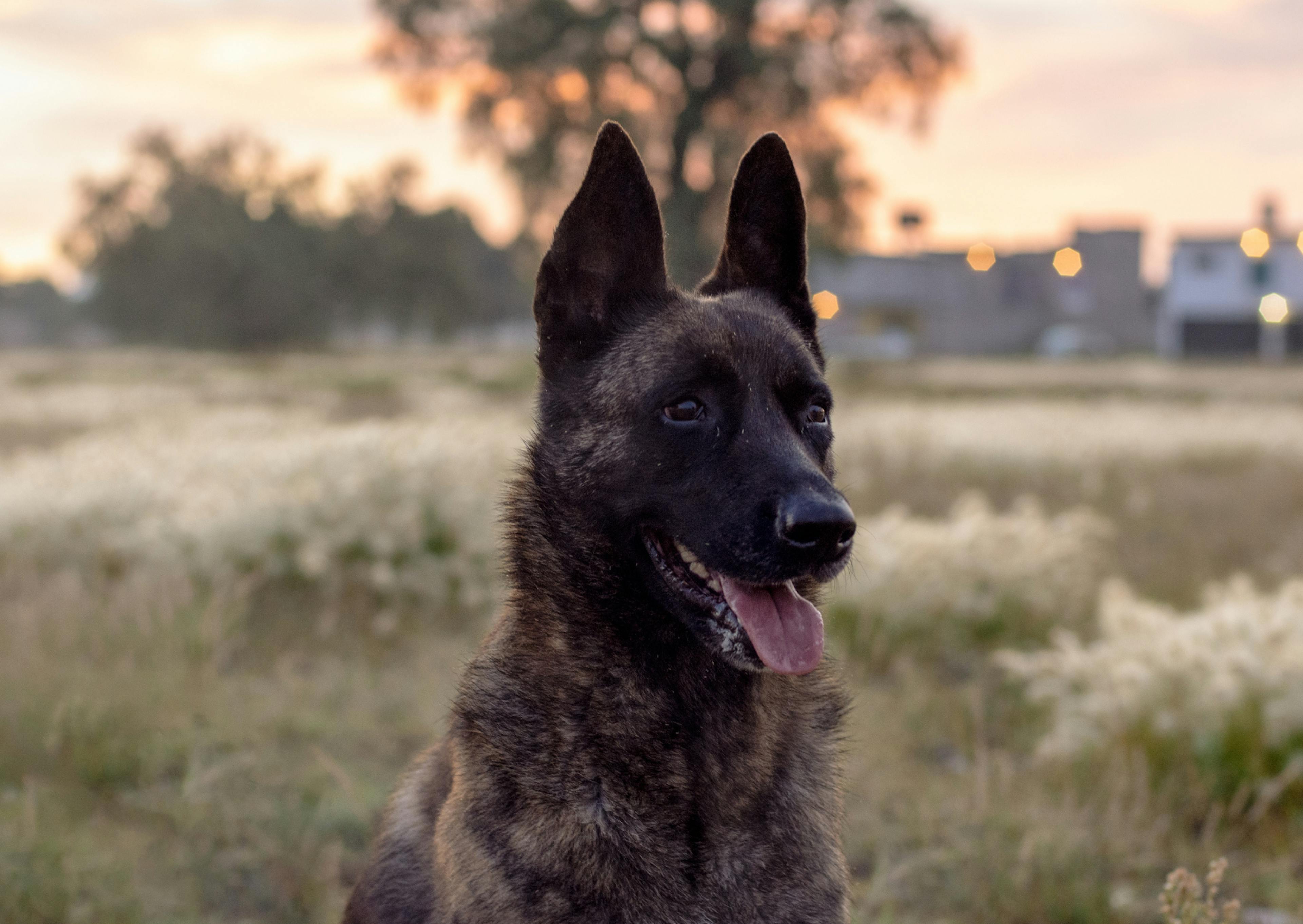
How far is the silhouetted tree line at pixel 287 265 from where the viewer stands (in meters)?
54.4

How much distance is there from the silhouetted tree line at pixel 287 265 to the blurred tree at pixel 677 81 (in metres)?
24.0

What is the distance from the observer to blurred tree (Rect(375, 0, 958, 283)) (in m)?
24.1

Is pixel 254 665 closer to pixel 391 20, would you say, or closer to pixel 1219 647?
pixel 1219 647

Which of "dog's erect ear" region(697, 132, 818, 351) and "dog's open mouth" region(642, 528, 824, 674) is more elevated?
"dog's erect ear" region(697, 132, 818, 351)

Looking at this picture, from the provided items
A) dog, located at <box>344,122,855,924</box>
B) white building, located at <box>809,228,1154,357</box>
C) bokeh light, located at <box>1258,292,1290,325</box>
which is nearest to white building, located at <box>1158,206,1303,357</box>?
bokeh light, located at <box>1258,292,1290,325</box>

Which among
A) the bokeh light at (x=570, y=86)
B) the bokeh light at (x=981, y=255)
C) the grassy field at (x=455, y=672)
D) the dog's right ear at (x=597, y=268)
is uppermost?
the bokeh light at (x=570, y=86)

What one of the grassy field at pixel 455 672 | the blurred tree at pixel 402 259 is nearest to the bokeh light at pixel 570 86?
the grassy field at pixel 455 672

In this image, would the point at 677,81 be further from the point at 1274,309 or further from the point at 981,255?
the point at 1274,309

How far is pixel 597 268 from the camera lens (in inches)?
99.3

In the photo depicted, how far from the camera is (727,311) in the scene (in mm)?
2539

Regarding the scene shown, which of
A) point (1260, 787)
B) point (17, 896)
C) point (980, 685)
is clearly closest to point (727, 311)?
point (17, 896)

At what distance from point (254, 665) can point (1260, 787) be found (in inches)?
171

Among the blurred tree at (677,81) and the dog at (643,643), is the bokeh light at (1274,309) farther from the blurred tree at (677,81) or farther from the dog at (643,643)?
the dog at (643,643)

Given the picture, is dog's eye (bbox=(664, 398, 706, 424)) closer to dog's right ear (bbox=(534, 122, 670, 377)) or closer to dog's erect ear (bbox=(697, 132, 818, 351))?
dog's right ear (bbox=(534, 122, 670, 377))
